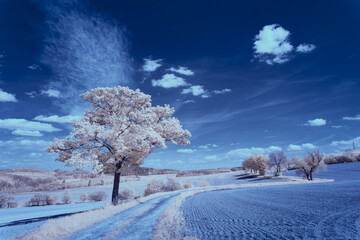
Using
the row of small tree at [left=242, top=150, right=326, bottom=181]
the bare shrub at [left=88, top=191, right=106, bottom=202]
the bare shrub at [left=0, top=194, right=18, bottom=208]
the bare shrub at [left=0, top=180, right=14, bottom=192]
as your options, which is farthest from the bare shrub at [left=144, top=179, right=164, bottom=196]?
the bare shrub at [left=0, top=180, right=14, bottom=192]

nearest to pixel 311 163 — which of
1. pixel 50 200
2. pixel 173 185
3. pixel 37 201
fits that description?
pixel 173 185

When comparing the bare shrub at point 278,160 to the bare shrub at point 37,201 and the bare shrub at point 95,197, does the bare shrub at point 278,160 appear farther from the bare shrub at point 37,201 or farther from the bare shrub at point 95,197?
the bare shrub at point 37,201

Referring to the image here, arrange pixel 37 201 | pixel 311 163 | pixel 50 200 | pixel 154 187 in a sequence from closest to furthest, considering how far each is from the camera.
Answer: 1. pixel 37 201
2. pixel 50 200
3. pixel 154 187
4. pixel 311 163

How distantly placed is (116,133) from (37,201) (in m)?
44.4

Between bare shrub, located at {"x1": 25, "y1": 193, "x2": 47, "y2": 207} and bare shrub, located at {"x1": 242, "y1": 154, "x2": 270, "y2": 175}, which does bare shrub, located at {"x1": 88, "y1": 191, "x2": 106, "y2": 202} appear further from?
bare shrub, located at {"x1": 242, "y1": 154, "x2": 270, "y2": 175}

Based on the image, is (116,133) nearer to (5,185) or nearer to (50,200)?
Result: (50,200)

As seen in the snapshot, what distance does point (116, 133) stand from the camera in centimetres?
1770

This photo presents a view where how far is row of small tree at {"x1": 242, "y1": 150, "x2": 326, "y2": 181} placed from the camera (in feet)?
205

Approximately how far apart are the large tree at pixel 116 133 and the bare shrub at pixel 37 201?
129ft

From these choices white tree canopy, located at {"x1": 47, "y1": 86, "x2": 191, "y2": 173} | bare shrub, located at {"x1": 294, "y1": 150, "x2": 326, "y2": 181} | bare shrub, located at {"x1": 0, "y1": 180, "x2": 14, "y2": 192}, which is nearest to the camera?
white tree canopy, located at {"x1": 47, "y1": 86, "x2": 191, "y2": 173}

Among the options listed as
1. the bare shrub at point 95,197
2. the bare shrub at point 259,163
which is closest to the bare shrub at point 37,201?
the bare shrub at point 95,197

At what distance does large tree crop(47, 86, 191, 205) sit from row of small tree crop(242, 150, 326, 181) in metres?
58.0

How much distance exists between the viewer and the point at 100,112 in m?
20.2

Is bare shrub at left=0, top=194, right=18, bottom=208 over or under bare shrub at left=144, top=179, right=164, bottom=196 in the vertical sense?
under
